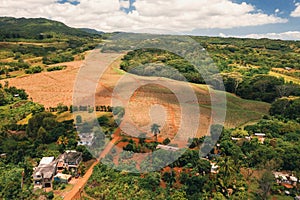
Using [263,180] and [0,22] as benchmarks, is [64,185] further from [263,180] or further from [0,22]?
[0,22]

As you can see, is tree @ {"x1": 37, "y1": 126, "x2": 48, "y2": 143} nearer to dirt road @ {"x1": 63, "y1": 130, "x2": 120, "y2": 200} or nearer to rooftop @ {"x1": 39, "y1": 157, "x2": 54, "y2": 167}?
rooftop @ {"x1": 39, "y1": 157, "x2": 54, "y2": 167}

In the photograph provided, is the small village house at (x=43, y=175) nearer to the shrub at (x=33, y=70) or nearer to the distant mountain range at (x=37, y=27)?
the shrub at (x=33, y=70)

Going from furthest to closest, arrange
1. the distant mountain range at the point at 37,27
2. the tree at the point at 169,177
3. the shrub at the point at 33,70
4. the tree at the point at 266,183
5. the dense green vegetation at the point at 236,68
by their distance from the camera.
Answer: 1. the distant mountain range at the point at 37,27
2. the shrub at the point at 33,70
3. the dense green vegetation at the point at 236,68
4. the tree at the point at 169,177
5. the tree at the point at 266,183

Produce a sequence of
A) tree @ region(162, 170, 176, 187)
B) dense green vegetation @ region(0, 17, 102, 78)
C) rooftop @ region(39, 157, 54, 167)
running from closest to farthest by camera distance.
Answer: tree @ region(162, 170, 176, 187), rooftop @ region(39, 157, 54, 167), dense green vegetation @ region(0, 17, 102, 78)

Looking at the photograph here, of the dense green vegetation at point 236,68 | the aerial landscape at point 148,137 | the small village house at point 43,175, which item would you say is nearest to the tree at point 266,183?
the aerial landscape at point 148,137

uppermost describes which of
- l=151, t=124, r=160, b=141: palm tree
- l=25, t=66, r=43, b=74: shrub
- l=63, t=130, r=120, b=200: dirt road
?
l=25, t=66, r=43, b=74: shrub

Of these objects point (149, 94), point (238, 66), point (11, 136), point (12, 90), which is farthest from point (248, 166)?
point (238, 66)

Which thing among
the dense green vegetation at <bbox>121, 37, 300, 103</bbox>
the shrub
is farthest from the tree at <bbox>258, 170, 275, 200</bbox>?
the shrub

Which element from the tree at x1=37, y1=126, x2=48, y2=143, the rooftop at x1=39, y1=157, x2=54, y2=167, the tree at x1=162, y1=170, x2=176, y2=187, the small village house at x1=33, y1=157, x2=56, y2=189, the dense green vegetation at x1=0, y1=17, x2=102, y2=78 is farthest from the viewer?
the dense green vegetation at x1=0, y1=17, x2=102, y2=78

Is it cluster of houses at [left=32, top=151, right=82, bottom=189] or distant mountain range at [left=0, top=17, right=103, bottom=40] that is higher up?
distant mountain range at [left=0, top=17, right=103, bottom=40]
